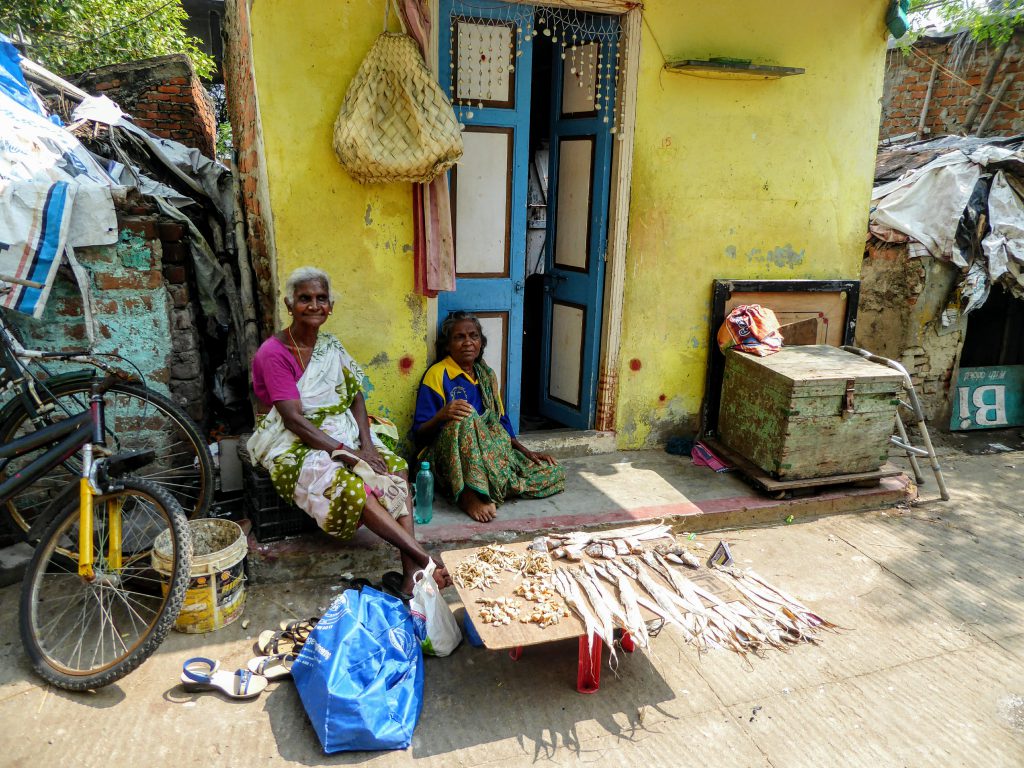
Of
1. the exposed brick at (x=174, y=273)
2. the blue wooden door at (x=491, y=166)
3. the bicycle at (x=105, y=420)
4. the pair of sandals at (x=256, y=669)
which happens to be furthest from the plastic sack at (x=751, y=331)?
the exposed brick at (x=174, y=273)

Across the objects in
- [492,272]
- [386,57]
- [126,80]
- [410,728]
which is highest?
[126,80]

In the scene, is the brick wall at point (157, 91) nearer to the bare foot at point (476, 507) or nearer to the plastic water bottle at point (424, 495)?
the plastic water bottle at point (424, 495)

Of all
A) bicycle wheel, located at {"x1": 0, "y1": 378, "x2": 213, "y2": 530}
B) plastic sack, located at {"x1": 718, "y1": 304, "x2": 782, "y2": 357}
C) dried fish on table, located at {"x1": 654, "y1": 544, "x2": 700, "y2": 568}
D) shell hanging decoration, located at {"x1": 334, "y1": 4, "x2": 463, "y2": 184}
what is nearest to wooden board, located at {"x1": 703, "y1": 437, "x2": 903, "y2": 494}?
plastic sack, located at {"x1": 718, "y1": 304, "x2": 782, "y2": 357}

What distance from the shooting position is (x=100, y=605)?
3.12 m

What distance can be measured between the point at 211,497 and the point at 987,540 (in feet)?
15.7

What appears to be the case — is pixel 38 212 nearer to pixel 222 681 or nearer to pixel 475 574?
pixel 222 681

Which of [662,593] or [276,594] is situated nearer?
[662,593]

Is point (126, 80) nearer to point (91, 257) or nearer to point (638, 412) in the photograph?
point (91, 257)

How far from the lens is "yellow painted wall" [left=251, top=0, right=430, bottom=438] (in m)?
3.84

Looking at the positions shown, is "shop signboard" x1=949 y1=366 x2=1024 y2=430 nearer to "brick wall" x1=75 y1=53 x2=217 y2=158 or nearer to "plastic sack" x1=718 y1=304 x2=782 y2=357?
"plastic sack" x1=718 y1=304 x2=782 y2=357

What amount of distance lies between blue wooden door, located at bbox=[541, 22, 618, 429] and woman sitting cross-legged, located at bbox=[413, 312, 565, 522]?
91 centimetres

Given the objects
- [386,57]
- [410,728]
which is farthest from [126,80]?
[410,728]

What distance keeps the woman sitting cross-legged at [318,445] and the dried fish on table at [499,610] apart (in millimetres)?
558

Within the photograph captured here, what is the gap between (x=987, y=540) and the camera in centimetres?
446
